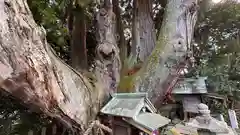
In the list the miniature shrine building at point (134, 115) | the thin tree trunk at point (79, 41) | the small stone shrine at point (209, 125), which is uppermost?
the thin tree trunk at point (79, 41)

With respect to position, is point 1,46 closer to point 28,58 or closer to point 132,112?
point 28,58

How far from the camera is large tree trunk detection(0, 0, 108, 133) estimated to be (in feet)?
2.96

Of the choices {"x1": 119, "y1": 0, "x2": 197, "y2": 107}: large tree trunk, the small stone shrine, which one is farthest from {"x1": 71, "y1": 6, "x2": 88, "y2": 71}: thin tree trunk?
the small stone shrine

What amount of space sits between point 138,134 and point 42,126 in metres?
1.67

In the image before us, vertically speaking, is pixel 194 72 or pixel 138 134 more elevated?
pixel 194 72

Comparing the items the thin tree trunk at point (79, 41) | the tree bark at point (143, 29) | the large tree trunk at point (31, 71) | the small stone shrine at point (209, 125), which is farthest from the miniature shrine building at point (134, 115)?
the tree bark at point (143, 29)

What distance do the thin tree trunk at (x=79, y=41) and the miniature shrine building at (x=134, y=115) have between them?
2.14 feet

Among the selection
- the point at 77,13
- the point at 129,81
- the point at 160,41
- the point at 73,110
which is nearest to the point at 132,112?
the point at 73,110

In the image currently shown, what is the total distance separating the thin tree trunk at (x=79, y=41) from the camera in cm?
200

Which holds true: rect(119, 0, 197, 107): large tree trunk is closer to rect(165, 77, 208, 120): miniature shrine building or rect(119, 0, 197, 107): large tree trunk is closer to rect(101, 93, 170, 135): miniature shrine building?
rect(101, 93, 170, 135): miniature shrine building

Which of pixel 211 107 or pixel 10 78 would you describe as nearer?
pixel 10 78

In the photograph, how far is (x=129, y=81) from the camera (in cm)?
186

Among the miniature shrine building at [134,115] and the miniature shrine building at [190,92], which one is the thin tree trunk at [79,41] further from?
the miniature shrine building at [190,92]

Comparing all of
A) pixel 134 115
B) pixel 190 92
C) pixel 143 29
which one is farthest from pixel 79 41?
pixel 190 92
